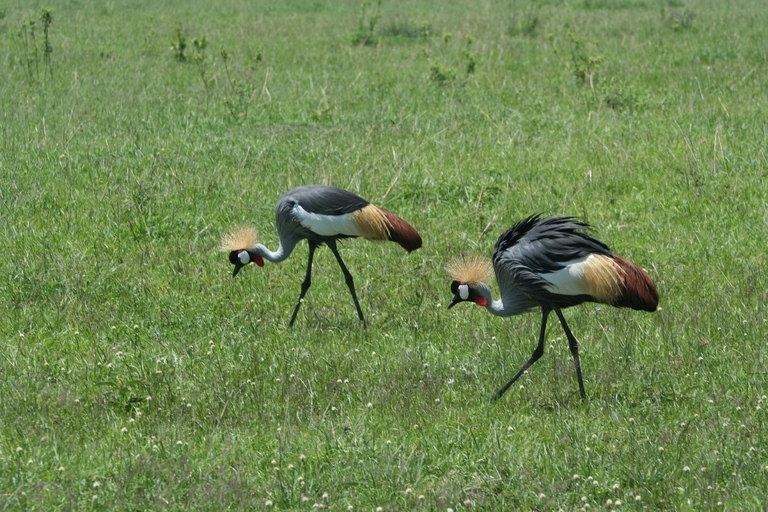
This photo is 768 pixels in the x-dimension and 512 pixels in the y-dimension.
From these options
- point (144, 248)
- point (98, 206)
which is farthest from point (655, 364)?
point (98, 206)

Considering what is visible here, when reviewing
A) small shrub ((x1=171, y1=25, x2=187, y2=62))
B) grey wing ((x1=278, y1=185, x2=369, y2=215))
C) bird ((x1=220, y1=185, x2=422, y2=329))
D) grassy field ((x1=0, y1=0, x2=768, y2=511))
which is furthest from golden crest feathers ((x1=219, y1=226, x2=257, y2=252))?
small shrub ((x1=171, y1=25, x2=187, y2=62))

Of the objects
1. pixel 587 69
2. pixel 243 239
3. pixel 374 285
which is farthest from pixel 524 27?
pixel 243 239

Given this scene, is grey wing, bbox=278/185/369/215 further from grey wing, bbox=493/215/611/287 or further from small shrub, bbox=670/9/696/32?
small shrub, bbox=670/9/696/32

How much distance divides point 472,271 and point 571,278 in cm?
55

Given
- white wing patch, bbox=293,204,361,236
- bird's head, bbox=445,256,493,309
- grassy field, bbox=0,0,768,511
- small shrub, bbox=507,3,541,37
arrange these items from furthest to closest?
small shrub, bbox=507,3,541,37
white wing patch, bbox=293,204,361,236
bird's head, bbox=445,256,493,309
grassy field, bbox=0,0,768,511

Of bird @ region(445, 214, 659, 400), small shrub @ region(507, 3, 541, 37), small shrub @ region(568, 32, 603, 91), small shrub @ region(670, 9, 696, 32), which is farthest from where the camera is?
small shrub @ region(507, 3, 541, 37)

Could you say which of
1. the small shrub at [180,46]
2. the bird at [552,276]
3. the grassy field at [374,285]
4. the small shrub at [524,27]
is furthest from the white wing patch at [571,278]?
the small shrub at [524,27]

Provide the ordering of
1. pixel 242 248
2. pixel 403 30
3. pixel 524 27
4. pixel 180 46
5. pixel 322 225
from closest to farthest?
pixel 322 225 < pixel 242 248 < pixel 180 46 < pixel 524 27 < pixel 403 30

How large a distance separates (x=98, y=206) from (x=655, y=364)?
15.0 feet

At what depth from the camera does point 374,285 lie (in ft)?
21.5

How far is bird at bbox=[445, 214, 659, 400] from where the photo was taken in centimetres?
479

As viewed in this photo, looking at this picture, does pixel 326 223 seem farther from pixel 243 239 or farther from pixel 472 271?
pixel 472 271

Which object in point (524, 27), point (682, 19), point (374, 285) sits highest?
point (682, 19)

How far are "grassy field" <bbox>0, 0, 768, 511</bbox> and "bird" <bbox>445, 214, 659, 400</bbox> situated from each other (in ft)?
1.35
